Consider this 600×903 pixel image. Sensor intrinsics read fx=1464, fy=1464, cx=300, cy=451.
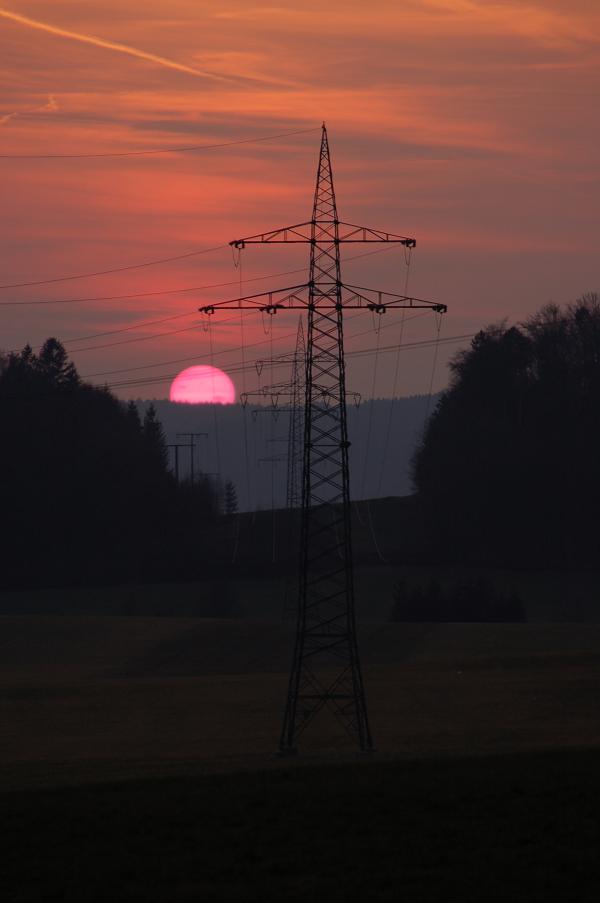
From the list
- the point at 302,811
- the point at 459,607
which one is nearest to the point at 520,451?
the point at 459,607

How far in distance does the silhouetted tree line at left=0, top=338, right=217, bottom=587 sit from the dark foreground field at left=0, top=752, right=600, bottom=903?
305ft

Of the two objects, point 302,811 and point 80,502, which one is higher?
point 80,502

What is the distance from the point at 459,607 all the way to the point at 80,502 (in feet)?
170

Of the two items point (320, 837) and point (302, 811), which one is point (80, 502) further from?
point (320, 837)

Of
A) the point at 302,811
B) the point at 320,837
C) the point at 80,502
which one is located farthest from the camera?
the point at 80,502

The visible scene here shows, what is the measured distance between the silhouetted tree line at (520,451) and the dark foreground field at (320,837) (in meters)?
87.6

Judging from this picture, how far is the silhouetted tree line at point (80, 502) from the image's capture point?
120 meters

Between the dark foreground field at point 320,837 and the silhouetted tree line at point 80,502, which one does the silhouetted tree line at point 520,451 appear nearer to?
the silhouetted tree line at point 80,502

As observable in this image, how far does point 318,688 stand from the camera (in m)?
51.0

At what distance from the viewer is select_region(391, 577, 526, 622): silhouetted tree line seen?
Answer: 265ft

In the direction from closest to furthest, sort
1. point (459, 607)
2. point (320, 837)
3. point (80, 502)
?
1. point (320, 837)
2. point (459, 607)
3. point (80, 502)

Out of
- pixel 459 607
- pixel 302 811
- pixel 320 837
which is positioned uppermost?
pixel 459 607

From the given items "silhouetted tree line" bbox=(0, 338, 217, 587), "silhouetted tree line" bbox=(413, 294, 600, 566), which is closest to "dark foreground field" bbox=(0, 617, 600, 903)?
"silhouetted tree line" bbox=(413, 294, 600, 566)

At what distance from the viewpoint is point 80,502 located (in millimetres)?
125062
